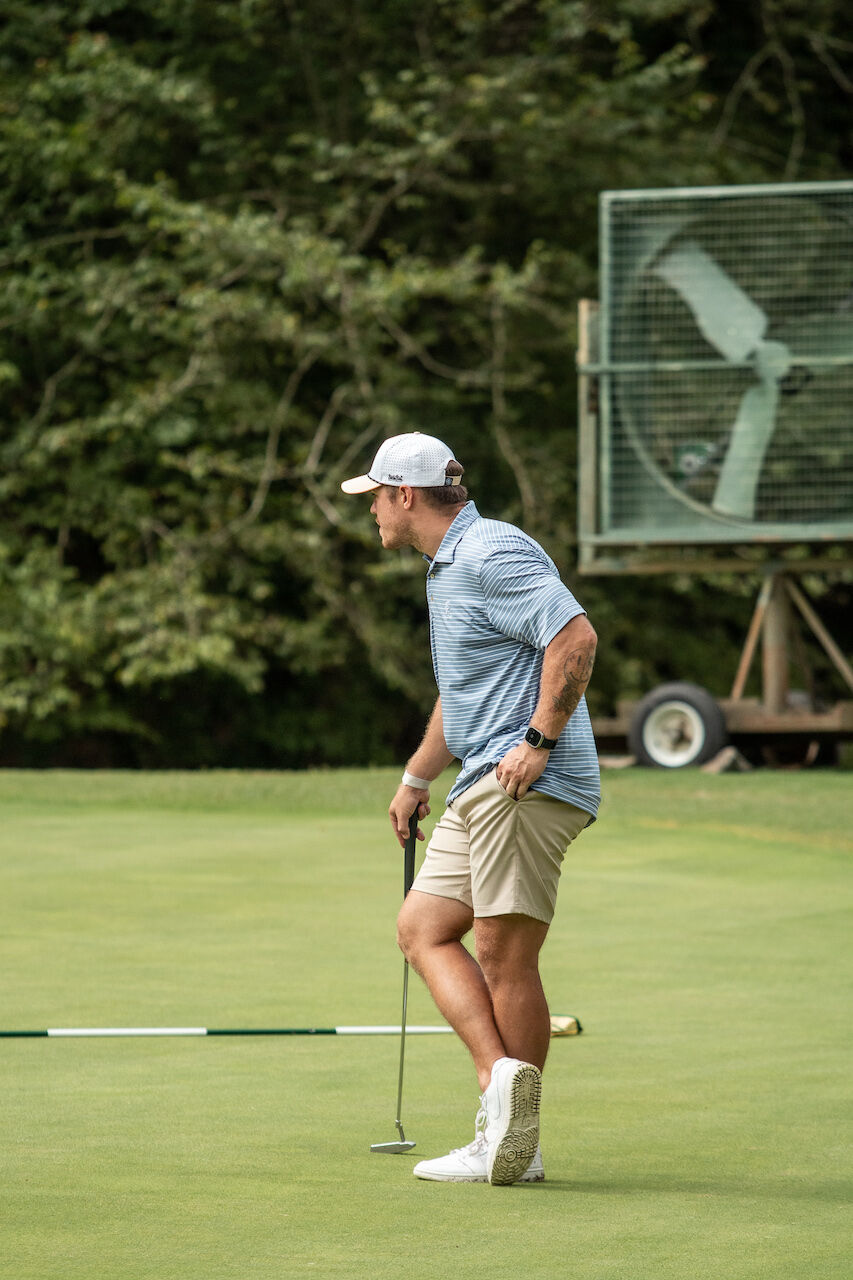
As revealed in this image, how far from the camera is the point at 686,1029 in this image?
239 inches

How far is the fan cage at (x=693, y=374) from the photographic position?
1619 cm

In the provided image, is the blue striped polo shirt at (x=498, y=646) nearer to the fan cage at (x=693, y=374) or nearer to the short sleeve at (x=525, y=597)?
the short sleeve at (x=525, y=597)

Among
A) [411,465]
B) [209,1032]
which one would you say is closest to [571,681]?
[411,465]

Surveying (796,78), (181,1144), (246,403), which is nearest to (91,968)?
(181,1144)

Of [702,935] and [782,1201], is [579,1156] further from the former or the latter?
[702,935]

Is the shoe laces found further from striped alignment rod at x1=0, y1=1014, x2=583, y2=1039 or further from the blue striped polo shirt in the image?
striped alignment rod at x1=0, y1=1014, x2=583, y2=1039

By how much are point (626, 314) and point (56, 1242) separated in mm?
13459

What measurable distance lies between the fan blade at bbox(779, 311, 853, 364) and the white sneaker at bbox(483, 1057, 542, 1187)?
500 inches

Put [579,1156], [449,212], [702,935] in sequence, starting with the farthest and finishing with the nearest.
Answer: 1. [449,212]
2. [702,935]
3. [579,1156]

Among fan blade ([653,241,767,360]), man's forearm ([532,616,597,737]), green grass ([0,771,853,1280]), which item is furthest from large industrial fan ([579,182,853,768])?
man's forearm ([532,616,597,737])

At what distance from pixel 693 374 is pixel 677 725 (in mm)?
2803

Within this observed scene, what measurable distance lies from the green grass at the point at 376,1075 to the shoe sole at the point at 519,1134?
49mm

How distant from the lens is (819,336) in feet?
53.6

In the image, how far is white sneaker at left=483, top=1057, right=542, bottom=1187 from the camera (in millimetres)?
4141
